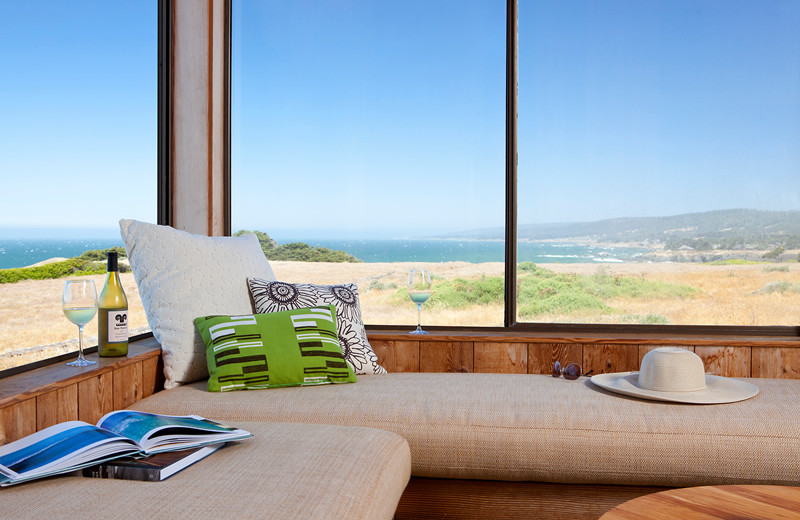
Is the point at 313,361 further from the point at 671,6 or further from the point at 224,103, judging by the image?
the point at 671,6

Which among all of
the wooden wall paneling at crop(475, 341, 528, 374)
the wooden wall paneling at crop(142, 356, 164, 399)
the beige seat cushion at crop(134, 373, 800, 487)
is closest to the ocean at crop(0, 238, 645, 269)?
the wooden wall paneling at crop(475, 341, 528, 374)

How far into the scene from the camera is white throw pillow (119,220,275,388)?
2.07 metres

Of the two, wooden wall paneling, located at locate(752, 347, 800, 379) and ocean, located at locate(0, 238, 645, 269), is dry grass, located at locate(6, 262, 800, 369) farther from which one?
wooden wall paneling, located at locate(752, 347, 800, 379)

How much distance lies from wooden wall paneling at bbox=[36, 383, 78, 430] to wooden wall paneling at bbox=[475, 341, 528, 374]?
4.86 ft

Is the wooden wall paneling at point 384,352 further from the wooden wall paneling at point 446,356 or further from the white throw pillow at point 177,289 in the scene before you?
the white throw pillow at point 177,289

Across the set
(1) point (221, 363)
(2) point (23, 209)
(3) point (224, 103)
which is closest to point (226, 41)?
(3) point (224, 103)

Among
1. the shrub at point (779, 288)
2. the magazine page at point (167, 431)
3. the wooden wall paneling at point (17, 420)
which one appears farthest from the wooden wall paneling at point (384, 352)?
the shrub at point (779, 288)

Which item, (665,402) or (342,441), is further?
(665,402)

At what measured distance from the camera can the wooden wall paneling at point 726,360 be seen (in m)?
2.35

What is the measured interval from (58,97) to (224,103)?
74 cm

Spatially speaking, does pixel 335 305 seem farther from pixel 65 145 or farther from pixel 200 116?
pixel 65 145

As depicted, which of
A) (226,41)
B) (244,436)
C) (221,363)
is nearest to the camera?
(244,436)

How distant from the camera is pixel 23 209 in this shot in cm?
242

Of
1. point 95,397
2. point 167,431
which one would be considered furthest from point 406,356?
point 167,431
